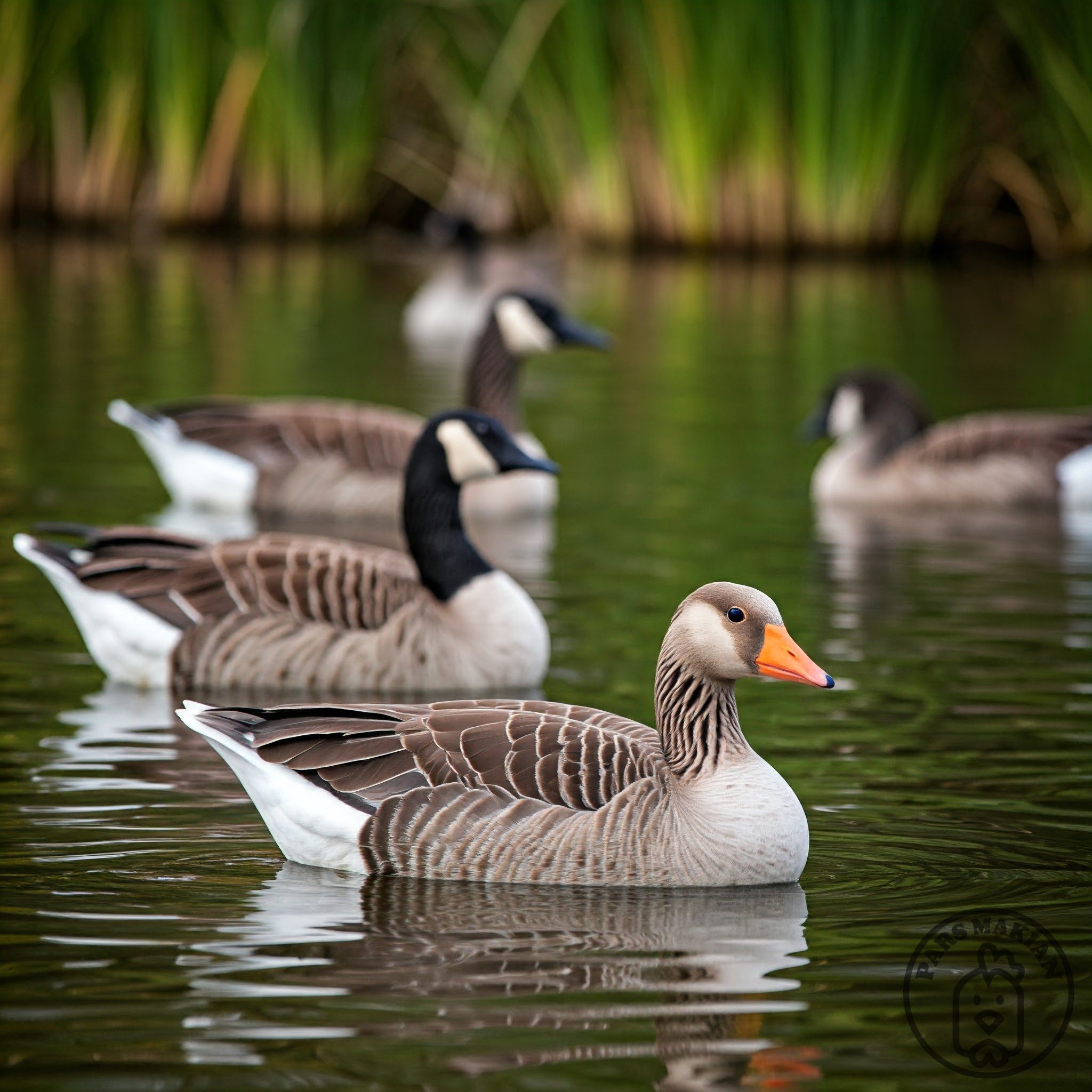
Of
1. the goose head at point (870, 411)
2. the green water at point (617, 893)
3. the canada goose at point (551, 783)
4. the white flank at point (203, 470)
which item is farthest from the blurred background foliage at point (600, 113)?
the canada goose at point (551, 783)

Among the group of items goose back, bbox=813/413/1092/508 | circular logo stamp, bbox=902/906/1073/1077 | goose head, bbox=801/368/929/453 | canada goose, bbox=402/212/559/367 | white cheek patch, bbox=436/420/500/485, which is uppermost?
canada goose, bbox=402/212/559/367

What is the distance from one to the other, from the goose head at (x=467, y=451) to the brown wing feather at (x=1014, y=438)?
606cm

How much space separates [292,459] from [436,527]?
4526 millimetres

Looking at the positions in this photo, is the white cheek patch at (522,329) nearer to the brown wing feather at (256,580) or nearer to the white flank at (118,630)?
the brown wing feather at (256,580)

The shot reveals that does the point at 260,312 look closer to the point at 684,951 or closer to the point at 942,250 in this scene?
the point at 942,250

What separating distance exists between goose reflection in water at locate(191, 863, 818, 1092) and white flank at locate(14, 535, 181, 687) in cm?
283

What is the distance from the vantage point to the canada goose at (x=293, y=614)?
9.25 metres

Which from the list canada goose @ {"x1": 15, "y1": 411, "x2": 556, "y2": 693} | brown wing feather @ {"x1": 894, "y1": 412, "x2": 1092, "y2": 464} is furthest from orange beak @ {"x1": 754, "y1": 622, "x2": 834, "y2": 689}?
brown wing feather @ {"x1": 894, "y1": 412, "x2": 1092, "y2": 464}

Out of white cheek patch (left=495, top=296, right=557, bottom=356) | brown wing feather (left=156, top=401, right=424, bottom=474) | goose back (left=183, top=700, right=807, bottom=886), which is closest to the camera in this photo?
goose back (left=183, top=700, right=807, bottom=886)

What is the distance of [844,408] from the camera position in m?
16.1

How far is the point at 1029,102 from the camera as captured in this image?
3169 cm

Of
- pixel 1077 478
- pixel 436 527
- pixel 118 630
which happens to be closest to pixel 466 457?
pixel 436 527

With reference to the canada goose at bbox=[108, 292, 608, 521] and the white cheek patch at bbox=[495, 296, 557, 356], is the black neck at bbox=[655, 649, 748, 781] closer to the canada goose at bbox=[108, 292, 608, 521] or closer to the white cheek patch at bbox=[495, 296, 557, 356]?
the canada goose at bbox=[108, 292, 608, 521]

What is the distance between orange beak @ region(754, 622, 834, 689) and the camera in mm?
6566
